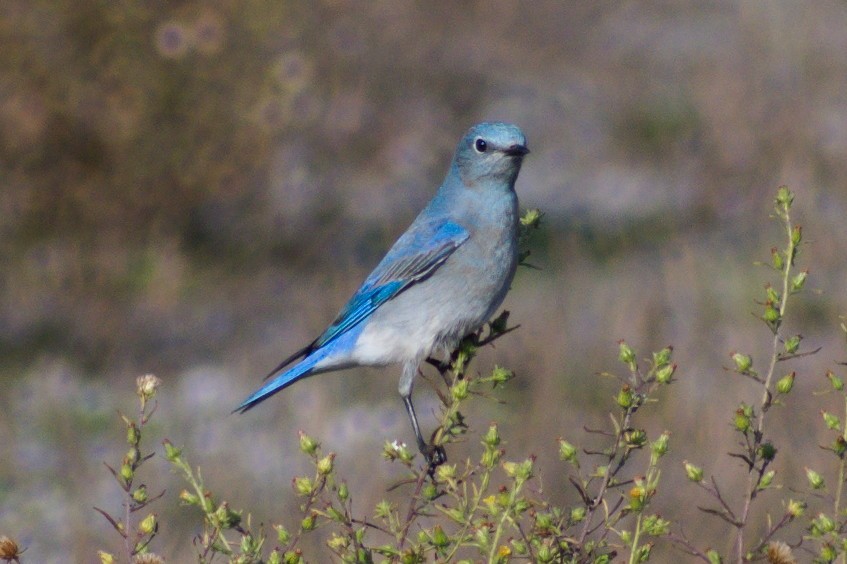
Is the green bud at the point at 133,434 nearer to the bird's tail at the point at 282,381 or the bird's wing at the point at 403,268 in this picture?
the bird's tail at the point at 282,381

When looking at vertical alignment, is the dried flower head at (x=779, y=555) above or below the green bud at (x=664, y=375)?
below

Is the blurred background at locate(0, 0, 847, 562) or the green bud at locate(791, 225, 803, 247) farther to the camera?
the blurred background at locate(0, 0, 847, 562)

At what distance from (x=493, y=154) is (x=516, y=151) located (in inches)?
3.7

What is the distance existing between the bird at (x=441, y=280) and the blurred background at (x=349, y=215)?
1.46m

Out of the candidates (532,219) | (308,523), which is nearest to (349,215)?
(532,219)

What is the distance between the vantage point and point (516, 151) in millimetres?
4238

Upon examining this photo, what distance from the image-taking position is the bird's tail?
3967 mm

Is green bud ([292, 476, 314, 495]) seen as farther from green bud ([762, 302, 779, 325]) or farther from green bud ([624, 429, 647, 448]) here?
green bud ([762, 302, 779, 325])

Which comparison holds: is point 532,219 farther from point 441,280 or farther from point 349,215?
point 349,215

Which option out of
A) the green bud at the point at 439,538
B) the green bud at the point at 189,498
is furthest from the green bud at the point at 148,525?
the green bud at the point at 439,538

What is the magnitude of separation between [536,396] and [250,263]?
3027mm

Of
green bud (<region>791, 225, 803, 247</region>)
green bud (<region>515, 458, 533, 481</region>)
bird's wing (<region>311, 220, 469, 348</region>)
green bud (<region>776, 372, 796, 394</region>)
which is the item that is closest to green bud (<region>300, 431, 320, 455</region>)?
green bud (<region>515, 458, 533, 481</region>)

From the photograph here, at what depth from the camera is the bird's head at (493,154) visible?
169 inches

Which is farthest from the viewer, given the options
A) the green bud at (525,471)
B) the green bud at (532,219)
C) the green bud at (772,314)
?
the green bud at (532,219)
